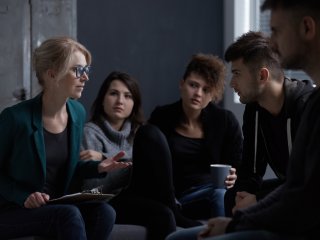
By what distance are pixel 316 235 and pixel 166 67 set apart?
121 inches

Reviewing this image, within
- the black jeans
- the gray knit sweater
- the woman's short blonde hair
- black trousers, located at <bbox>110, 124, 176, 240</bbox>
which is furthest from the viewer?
the gray knit sweater

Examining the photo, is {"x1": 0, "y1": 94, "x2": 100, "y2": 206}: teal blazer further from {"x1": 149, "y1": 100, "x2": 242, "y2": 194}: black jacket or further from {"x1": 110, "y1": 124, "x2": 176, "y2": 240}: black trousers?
{"x1": 149, "y1": 100, "x2": 242, "y2": 194}: black jacket

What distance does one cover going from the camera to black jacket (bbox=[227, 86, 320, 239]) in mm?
1594

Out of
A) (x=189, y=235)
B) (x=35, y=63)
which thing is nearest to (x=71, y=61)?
(x=35, y=63)

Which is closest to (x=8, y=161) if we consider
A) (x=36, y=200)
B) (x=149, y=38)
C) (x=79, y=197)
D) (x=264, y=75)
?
(x=36, y=200)

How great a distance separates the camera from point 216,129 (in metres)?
3.56

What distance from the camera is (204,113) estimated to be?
3.61 m

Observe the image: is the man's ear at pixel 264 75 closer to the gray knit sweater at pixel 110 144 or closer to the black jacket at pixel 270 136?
the black jacket at pixel 270 136

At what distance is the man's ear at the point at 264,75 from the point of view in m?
2.76

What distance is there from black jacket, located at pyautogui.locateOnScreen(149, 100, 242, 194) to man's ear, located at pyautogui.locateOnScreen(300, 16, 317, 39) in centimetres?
182

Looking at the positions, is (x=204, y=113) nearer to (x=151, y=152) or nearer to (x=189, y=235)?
(x=151, y=152)

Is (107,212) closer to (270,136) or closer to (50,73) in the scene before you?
(50,73)

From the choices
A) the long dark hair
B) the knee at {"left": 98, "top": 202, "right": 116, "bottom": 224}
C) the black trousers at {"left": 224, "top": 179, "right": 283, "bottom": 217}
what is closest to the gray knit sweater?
the long dark hair

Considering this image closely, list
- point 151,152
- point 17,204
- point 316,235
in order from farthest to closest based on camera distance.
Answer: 1. point 151,152
2. point 17,204
3. point 316,235
